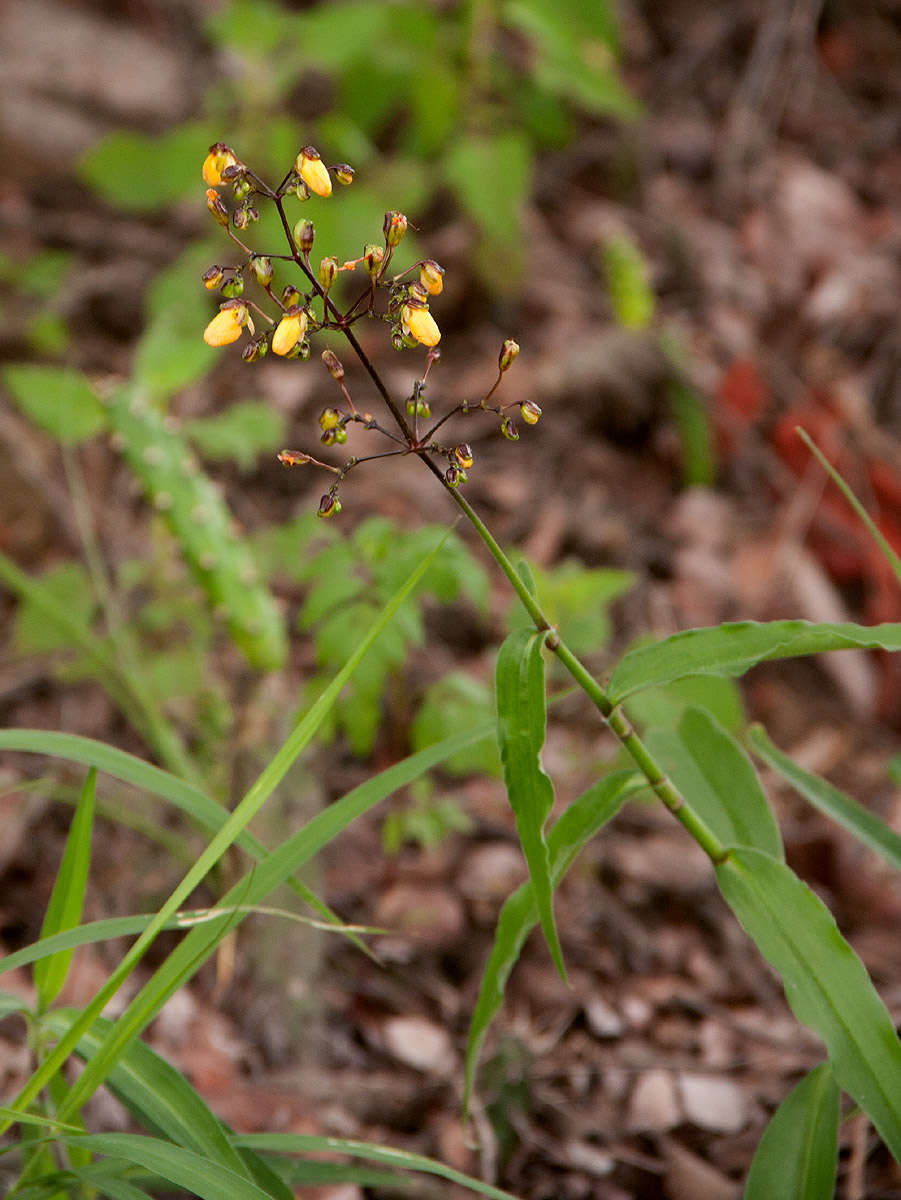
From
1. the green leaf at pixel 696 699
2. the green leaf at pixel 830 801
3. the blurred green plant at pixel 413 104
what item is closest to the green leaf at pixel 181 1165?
the green leaf at pixel 830 801

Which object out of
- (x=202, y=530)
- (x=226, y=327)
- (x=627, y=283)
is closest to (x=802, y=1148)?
(x=226, y=327)

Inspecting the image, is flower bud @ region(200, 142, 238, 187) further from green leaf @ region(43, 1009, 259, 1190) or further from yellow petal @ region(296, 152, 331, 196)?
green leaf @ region(43, 1009, 259, 1190)

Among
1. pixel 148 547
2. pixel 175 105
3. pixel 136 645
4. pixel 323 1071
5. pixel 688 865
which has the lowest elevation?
pixel 323 1071

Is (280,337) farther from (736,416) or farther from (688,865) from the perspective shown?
(736,416)

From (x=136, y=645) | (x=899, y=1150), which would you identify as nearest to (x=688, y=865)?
(x=899, y=1150)

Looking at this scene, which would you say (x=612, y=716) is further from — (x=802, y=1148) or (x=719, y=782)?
(x=802, y=1148)

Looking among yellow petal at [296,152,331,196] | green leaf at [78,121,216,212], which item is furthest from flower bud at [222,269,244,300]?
green leaf at [78,121,216,212]
